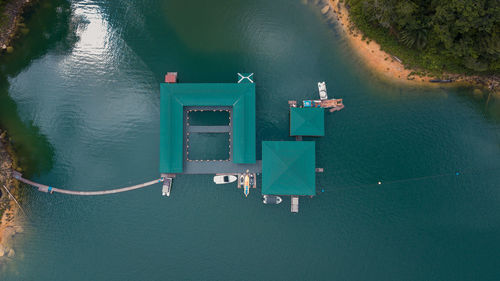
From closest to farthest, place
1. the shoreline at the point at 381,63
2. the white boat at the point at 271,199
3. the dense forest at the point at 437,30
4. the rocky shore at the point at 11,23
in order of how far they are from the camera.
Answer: the dense forest at the point at 437,30 < the white boat at the point at 271,199 < the shoreline at the point at 381,63 < the rocky shore at the point at 11,23

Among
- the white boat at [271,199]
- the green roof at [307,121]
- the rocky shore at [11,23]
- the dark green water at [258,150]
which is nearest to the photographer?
the green roof at [307,121]

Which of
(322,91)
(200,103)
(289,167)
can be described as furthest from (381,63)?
(200,103)

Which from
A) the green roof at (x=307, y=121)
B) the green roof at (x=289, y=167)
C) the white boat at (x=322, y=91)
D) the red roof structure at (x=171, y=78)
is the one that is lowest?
the green roof at (x=289, y=167)

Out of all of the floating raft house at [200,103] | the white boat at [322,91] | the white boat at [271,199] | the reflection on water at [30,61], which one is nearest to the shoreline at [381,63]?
the white boat at [322,91]

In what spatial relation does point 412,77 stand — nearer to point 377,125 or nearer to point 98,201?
point 377,125

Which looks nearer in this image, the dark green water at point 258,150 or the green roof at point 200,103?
the green roof at point 200,103

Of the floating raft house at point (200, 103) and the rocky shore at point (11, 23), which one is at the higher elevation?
the rocky shore at point (11, 23)

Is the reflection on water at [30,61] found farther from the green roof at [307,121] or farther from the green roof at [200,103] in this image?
the green roof at [307,121]
